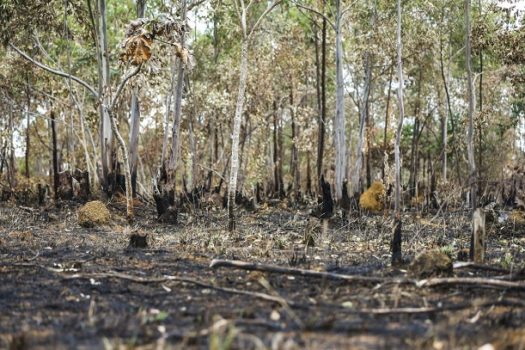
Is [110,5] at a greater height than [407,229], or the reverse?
[110,5]

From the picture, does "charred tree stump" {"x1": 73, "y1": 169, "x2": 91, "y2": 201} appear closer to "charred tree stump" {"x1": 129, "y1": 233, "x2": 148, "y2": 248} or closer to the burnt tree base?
the burnt tree base

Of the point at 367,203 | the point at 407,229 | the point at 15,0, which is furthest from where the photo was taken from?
the point at 367,203

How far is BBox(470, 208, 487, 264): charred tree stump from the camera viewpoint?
5719mm

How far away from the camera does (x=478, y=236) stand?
228 inches

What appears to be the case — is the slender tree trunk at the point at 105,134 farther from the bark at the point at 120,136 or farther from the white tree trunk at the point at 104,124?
the bark at the point at 120,136

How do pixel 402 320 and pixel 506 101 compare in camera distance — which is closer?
pixel 402 320

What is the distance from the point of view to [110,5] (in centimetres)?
2142

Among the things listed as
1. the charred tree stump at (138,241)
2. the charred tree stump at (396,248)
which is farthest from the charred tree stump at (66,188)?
the charred tree stump at (396,248)

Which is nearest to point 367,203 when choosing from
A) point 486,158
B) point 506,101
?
point 506,101

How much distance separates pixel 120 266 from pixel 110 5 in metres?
17.4

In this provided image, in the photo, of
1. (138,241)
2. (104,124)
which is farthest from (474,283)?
(104,124)

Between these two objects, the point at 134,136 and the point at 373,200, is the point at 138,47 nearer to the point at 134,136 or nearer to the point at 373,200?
the point at 134,136

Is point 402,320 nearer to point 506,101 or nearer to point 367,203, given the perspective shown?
point 367,203

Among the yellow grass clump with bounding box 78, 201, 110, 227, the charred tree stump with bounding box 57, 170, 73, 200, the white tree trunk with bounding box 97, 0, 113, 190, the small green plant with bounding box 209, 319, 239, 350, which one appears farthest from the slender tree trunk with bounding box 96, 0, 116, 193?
the small green plant with bounding box 209, 319, 239, 350
